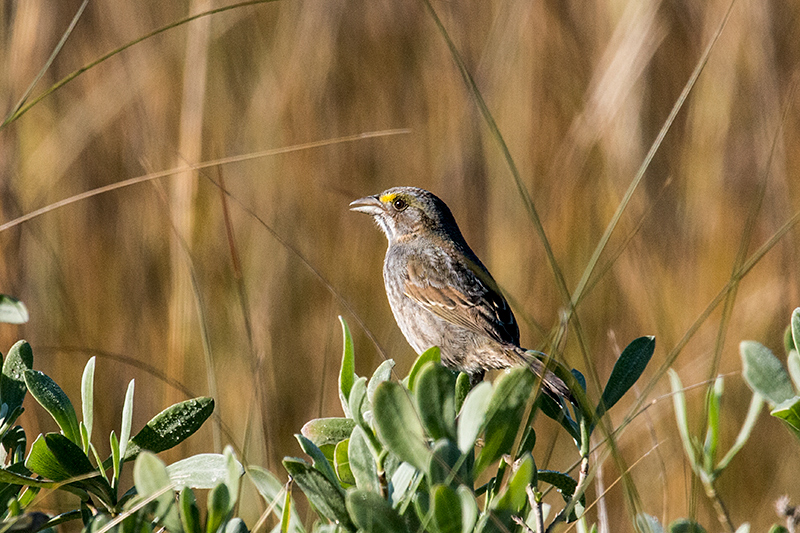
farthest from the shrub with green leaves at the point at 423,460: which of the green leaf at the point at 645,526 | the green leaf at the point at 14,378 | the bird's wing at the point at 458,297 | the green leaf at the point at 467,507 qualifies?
the bird's wing at the point at 458,297

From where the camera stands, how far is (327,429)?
4.76 ft

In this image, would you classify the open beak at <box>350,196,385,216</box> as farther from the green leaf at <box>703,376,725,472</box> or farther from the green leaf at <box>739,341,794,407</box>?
the green leaf at <box>739,341,794,407</box>

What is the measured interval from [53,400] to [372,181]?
4653mm

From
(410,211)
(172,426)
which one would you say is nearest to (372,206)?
(410,211)

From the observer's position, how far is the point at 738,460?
4.76 m

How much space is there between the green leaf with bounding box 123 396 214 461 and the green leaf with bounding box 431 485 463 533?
41cm

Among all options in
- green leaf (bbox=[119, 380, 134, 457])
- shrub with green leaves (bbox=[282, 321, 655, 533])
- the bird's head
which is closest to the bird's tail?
shrub with green leaves (bbox=[282, 321, 655, 533])

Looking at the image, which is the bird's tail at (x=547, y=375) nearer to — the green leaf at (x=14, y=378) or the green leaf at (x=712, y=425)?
the green leaf at (x=712, y=425)

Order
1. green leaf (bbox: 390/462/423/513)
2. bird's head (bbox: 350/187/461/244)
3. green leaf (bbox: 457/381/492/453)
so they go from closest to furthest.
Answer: green leaf (bbox: 457/381/492/453), green leaf (bbox: 390/462/423/513), bird's head (bbox: 350/187/461/244)

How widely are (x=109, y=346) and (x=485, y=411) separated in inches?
176

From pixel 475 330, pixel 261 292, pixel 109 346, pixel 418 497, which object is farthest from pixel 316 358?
pixel 418 497

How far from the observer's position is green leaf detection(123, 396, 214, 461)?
4.25 ft

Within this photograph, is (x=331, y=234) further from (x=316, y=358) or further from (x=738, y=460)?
(x=738, y=460)

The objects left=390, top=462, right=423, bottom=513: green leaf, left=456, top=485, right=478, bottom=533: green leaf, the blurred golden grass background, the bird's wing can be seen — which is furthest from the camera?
the blurred golden grass background
